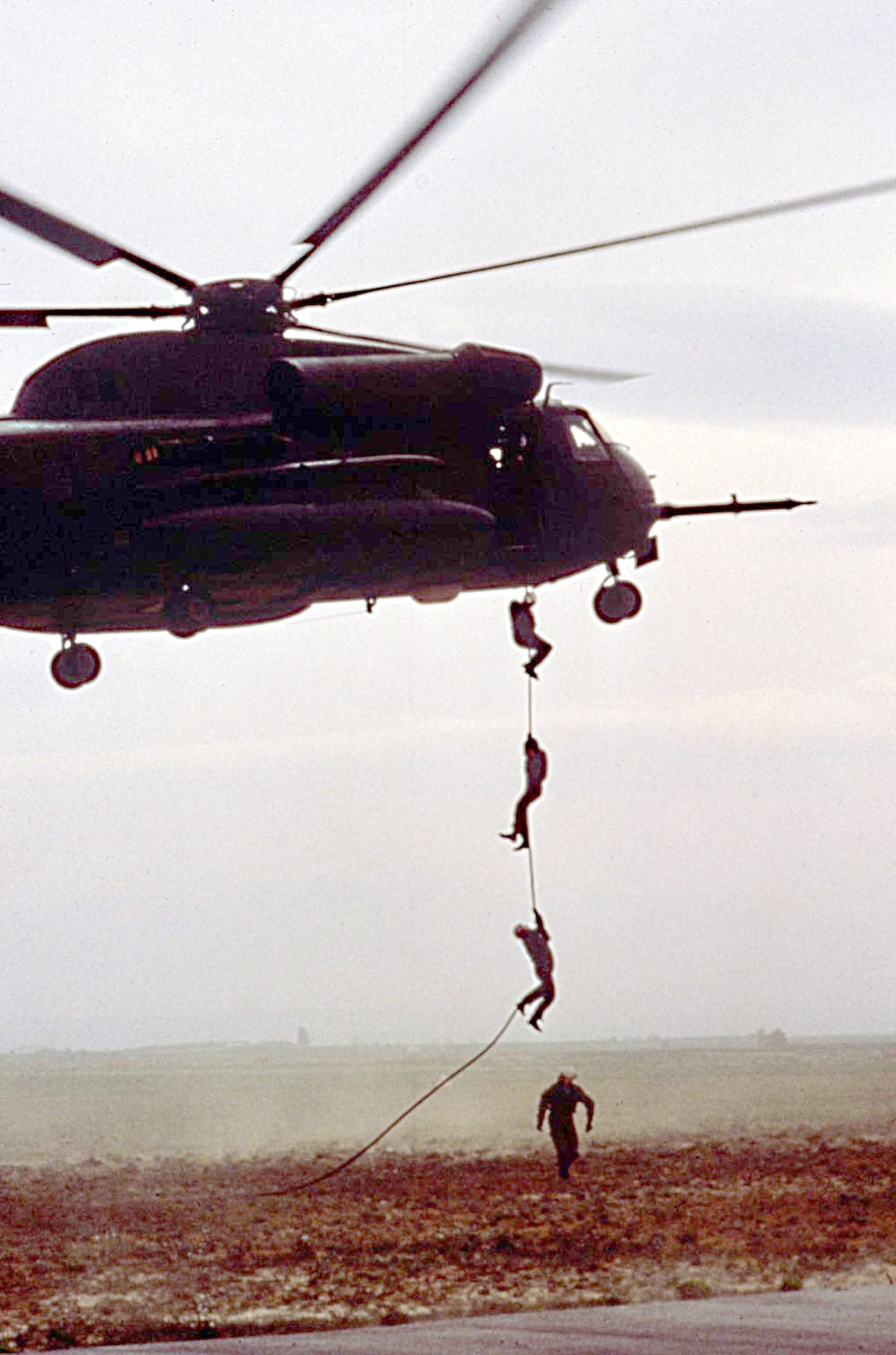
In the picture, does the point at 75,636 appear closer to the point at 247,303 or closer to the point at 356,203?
the point at 247,303

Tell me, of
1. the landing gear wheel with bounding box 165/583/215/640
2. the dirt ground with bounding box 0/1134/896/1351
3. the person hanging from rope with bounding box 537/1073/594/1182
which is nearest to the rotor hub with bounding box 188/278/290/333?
the landing gear wheel with bounding box 165/583/215/640

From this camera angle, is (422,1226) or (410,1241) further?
(422,1226)

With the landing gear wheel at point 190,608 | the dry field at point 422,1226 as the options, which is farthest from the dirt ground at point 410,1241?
→ the landing gear wheel at point 190,608

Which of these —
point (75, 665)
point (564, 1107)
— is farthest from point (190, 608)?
point (564, 1107)

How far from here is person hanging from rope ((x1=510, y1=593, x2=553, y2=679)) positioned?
25.5m

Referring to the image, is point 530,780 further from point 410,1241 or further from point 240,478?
point 410,1241

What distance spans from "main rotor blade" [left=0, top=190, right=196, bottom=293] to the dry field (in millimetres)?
15572

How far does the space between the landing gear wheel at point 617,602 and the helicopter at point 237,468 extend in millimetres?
2184

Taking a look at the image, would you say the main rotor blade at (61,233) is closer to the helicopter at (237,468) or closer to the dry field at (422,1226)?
the helicopter at (237,468)

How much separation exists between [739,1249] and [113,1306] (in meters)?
12.0

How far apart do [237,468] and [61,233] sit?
355cm

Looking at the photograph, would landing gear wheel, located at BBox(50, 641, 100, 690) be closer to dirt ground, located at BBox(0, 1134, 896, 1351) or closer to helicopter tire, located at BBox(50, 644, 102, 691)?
helicopter tire, located at BBox(50, 644, 102, 691)

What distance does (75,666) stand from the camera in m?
24.0

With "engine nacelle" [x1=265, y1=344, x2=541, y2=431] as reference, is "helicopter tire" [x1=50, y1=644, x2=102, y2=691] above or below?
below
